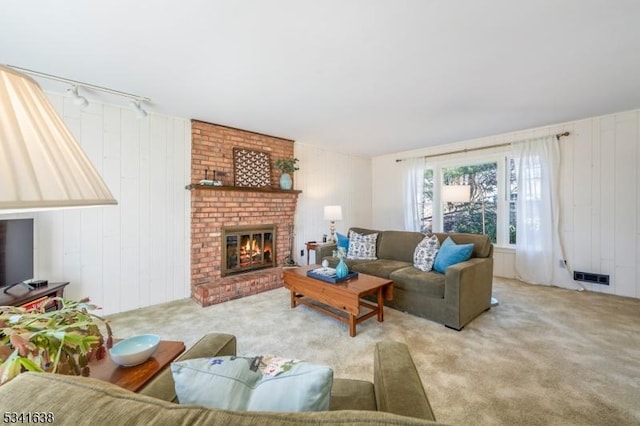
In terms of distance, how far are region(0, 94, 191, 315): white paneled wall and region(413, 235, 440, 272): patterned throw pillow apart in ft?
9.80

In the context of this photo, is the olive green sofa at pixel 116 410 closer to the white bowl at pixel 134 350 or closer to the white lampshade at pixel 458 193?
the white bowl at pixel 134 350

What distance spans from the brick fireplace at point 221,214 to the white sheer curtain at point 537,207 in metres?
3.74

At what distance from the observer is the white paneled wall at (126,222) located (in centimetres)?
275

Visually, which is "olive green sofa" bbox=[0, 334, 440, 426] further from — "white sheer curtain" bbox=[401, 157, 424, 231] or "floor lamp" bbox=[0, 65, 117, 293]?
"white sheer curtain" bbox=[401, 157, 424, 231]

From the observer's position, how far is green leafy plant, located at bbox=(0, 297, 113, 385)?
0.61 meters

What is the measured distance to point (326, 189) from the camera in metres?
5.23

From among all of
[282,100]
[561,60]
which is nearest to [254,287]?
[282,100]

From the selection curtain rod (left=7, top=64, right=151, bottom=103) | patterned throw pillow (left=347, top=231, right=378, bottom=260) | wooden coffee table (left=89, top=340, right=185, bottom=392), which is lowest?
wooden coffee table (left=89, top=340, right=185, bottom=392)

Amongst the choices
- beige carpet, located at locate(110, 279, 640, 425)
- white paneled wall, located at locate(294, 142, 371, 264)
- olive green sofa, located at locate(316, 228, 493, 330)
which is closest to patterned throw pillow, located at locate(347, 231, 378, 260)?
olive green sofa, located at locate(316, 228, 493, 330)

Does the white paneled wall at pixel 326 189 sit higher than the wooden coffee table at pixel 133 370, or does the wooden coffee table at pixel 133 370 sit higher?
the white paneled wall at pixel 326 189

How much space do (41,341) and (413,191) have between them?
5327mm

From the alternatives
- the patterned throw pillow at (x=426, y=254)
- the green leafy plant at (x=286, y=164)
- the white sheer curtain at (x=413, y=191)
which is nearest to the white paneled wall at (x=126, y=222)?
the green leafy plant at (x=286, y=164)

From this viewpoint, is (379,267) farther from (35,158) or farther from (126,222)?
(35,158)

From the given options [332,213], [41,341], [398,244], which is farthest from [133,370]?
[332,213]
